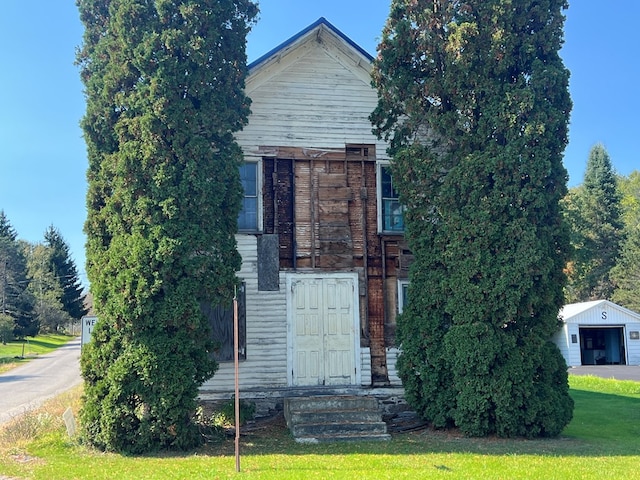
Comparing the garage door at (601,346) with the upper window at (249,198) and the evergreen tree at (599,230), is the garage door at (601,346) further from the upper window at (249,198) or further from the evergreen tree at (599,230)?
the upper window at (249,198)

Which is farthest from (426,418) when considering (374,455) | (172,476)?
(172,476)

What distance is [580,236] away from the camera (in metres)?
52.8

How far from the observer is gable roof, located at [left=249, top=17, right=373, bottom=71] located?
1318 centimetres

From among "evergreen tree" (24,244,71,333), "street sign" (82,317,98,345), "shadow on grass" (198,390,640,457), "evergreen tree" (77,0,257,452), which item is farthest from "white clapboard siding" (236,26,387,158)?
"evergreen tree" (24,244,71,333)

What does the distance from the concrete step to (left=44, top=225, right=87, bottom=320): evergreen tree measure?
190 ft

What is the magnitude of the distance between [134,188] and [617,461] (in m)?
8.61

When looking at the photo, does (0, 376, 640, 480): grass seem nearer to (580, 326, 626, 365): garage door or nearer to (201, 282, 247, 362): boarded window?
(201, 282, 247, 362): boarded window

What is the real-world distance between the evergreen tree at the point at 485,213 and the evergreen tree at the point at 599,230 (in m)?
45.5

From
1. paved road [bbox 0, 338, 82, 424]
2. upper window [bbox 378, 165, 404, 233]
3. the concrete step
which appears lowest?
paved road [bbox 0, 338, 82, 424]

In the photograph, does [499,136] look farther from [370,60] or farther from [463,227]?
[370,60]

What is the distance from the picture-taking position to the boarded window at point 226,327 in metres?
12.6

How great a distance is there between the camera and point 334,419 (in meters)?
11.5

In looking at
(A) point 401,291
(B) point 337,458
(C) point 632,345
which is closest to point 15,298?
(C) point 632,345

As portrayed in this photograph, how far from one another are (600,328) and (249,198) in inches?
1283
